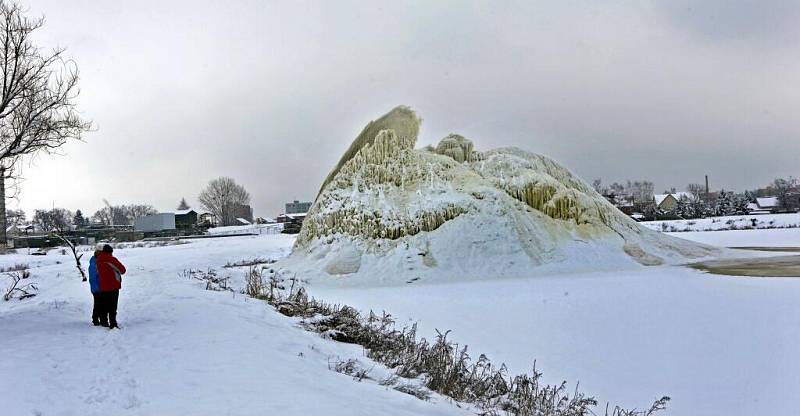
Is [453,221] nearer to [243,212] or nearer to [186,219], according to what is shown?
[186,219]

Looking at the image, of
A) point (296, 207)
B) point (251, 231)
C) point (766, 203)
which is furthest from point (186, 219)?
point (766, 203)

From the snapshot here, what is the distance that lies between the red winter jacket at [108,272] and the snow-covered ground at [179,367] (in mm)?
638

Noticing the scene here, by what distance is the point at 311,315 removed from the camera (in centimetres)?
1007

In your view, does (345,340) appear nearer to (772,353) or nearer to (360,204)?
(772,353)

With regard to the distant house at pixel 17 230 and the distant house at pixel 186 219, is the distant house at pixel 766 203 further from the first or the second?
the distant house at pixel 17 230

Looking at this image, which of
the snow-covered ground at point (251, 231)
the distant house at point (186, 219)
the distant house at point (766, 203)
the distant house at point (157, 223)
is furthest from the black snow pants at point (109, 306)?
the distant house at point (766, 203)

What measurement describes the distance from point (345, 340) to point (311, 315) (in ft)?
5.93

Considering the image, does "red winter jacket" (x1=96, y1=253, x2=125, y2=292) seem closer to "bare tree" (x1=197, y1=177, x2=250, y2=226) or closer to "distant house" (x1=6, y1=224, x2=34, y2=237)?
"distant house" (x1=6, y1=224, x2=34, y2=237)

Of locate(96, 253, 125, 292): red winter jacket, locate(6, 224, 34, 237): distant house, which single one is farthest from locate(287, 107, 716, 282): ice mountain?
locate(6, 224, 34, 237): distant house

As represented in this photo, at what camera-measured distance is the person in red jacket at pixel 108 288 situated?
25.2ft

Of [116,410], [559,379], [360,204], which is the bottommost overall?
[559,379]

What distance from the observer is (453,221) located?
60.1 ft

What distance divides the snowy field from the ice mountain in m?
3.24

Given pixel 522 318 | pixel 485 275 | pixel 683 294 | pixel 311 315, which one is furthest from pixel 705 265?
pixel 311 315
